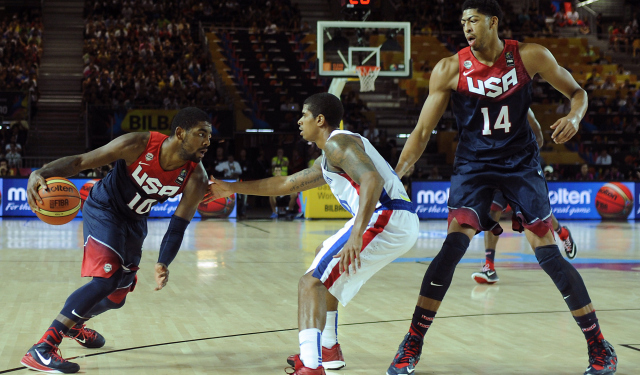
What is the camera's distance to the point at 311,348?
138 inches

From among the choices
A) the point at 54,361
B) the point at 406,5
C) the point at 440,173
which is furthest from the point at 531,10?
the point at 54,361

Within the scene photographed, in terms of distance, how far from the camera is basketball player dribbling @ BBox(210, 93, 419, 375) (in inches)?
138

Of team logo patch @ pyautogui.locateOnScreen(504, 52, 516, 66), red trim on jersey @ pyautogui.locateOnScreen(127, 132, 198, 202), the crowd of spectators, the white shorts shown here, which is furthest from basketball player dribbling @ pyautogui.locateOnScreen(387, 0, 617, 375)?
the crowd of spectators

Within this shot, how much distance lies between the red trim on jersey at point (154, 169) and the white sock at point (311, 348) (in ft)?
4.76

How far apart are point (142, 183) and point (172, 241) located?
1.51 ft

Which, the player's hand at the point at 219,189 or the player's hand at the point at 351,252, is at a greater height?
the player's hand at the point at 219,189

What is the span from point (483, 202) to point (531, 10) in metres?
26.5

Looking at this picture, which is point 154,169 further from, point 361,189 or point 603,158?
point 603,158

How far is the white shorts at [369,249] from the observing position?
3.66 m

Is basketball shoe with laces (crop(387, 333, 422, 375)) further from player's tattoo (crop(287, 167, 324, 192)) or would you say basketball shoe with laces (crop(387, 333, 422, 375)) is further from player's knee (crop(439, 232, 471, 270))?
player's tattoo (crop(287, 167, 324, 192))

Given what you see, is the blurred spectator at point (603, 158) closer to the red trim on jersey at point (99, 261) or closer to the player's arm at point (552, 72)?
the player's arm at point (552, 72)

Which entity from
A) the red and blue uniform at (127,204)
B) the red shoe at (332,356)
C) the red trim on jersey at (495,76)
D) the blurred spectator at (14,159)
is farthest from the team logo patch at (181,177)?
the blurred spectator at (14,159)

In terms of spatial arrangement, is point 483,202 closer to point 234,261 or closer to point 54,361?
point 54,361

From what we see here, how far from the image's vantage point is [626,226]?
1589cm
